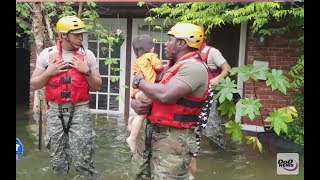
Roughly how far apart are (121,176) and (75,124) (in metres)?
0.93

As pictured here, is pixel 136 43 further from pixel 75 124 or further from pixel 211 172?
pixel 211 172

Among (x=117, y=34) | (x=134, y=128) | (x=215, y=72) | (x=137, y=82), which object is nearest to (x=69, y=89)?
(x=134, y=128)

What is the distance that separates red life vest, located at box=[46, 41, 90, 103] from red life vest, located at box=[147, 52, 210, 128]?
1041 millimetres

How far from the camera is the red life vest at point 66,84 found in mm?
4137

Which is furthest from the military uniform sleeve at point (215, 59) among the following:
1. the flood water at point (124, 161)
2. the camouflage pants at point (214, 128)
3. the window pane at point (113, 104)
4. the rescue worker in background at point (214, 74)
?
the window pane at point (113, 104)

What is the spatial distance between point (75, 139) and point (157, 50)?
2789mm

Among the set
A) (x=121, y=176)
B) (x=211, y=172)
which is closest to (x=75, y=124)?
(x=121, y=176)

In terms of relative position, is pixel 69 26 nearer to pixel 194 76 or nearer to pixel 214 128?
pixel 194 76

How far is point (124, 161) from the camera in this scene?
18.0ft

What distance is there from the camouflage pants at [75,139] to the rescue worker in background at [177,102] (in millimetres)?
974

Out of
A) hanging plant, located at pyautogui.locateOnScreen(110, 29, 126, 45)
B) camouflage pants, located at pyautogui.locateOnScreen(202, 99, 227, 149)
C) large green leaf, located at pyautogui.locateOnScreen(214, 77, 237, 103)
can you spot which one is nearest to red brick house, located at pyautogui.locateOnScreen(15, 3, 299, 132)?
hanging plant, located at pyautogui.locateOnScreen(110, 29, 126, 45)

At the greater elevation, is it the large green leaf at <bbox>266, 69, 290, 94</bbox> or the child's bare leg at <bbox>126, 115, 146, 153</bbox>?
the large green leaf at <bbox>266, 69, 290, 94</bbox>

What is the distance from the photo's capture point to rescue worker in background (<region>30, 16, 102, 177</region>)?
4129 millimetres

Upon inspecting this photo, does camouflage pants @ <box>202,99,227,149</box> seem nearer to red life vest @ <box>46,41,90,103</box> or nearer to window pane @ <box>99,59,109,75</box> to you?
red life vest @ <box>46,41,90,103</box>
